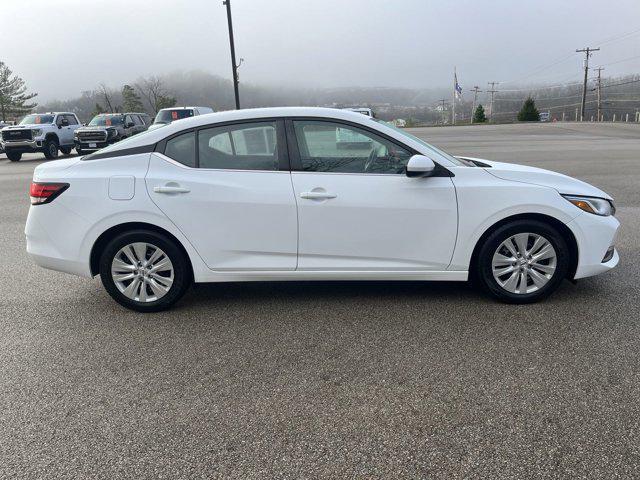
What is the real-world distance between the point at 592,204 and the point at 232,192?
9.86ft

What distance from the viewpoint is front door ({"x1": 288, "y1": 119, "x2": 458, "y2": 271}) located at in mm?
4242

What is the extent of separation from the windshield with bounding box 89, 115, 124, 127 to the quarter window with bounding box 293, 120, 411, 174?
2280 cm

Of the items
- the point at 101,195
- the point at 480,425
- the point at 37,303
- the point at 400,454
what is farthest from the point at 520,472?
the point at 37,303

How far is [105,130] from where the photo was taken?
77.5 ft

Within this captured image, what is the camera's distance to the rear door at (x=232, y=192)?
4.27 meters

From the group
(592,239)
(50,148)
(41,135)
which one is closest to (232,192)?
(592,239)

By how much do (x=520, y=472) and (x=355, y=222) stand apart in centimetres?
228

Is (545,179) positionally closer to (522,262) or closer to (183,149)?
(522,262)

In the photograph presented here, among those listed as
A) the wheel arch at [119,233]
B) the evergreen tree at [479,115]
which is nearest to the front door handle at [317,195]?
the wheel arch at [119,233]

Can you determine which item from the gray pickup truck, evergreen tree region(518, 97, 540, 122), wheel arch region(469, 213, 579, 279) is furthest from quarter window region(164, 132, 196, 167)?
evergreen tree region(518, 97, 540, 122)

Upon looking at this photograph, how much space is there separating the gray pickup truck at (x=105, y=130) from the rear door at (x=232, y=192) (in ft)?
69.2

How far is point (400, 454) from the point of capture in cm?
260

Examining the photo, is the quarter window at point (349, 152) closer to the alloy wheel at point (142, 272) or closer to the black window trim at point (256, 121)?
the black window trim at point (256, 121)

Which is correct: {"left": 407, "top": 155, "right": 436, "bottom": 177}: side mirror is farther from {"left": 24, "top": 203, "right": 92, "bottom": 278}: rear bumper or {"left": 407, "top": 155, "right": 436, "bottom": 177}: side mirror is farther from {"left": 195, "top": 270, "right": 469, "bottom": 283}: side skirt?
{"left": 24, "top": 203, "right": 92, "bottom": 278}: rear bumper
